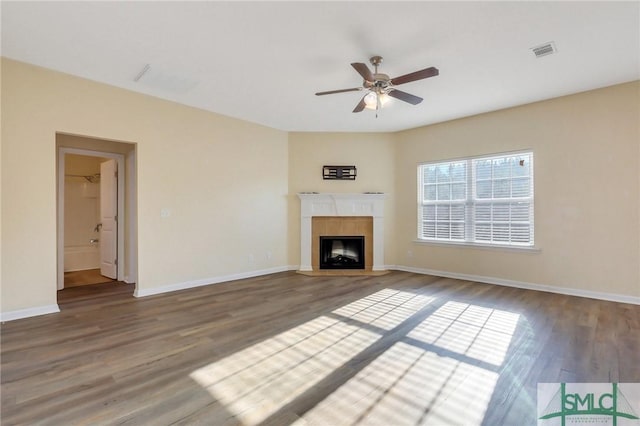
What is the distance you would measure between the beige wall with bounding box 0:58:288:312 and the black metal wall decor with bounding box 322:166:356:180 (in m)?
0.84

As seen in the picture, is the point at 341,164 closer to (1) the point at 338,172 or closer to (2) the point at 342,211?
(1) the point at 338,172

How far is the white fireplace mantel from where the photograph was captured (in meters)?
5.93

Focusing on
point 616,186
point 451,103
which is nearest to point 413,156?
point 451,103

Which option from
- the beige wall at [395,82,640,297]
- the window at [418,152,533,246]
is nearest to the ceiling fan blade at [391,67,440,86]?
the beige wall at [395,82,640,297]

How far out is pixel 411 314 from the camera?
3.36 m

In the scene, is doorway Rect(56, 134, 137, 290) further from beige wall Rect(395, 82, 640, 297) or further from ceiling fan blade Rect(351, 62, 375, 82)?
beige wall Rect(395, 82, 640, 297)

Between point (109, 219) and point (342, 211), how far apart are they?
4295 millimetres

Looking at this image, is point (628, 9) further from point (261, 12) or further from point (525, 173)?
point (261, 12)

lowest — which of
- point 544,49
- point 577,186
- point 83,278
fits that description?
point 83,278

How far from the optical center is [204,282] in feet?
15.6

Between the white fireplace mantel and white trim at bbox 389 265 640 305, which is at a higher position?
the white fireplace mantel

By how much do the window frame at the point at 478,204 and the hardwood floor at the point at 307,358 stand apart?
3.64 ft

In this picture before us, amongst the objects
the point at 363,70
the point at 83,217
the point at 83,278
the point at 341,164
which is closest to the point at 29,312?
the point at 83,278

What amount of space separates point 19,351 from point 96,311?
1029 millimetres
